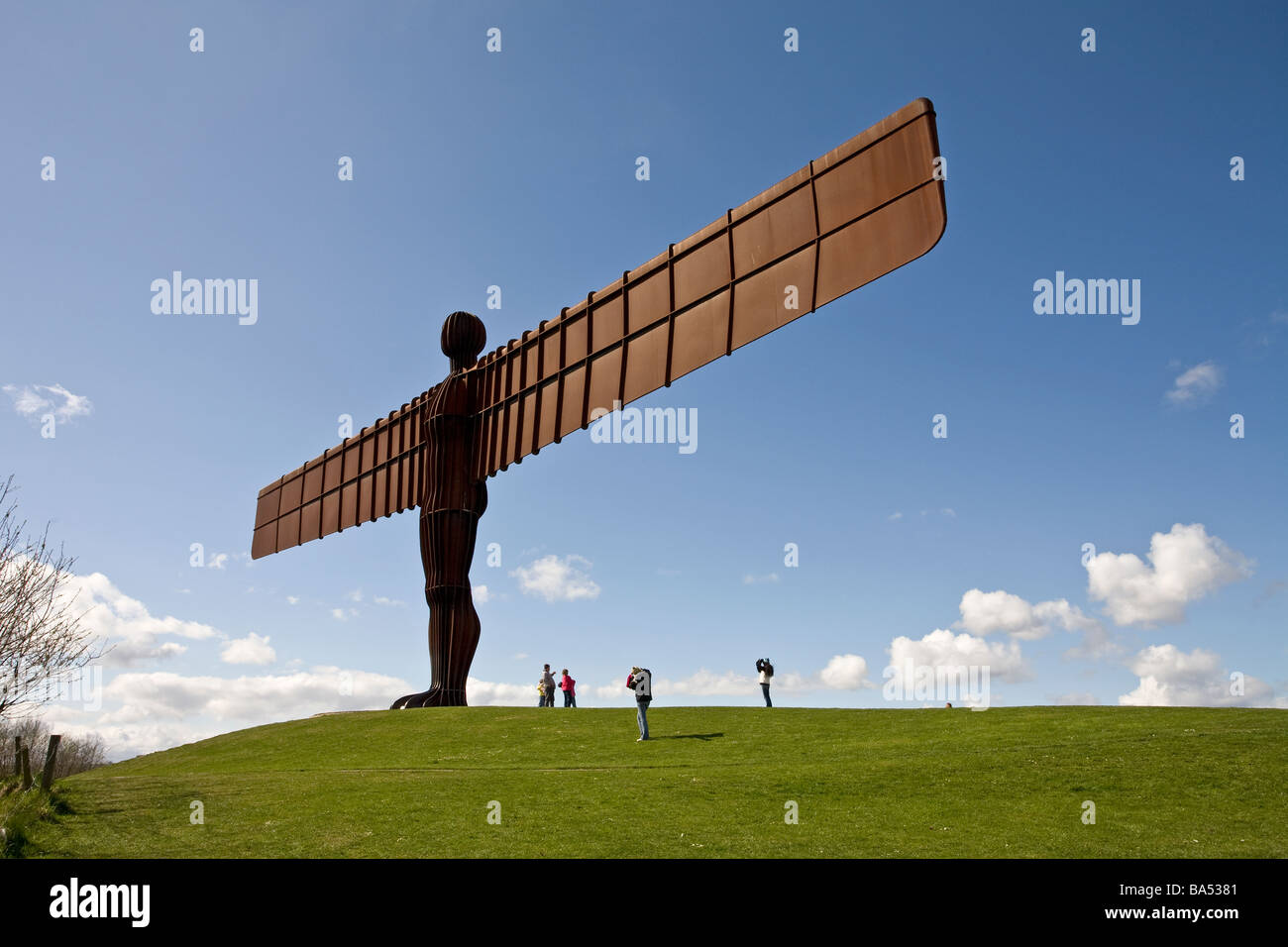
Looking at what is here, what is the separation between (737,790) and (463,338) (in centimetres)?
1502

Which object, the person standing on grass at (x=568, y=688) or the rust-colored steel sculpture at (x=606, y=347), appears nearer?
the rust-colored steel sculpture at (x=606, y=347)

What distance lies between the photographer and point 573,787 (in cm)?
1202

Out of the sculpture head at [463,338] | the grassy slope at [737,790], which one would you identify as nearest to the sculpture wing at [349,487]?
the sculpture head at [463,338]

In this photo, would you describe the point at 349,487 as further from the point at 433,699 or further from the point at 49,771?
the point at 49,771

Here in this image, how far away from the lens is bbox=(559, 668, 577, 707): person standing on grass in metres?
23.6

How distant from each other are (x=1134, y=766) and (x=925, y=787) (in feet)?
10.1

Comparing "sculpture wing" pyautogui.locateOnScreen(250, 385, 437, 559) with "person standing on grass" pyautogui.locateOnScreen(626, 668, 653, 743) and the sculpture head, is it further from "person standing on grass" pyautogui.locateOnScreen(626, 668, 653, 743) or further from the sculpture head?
"person standing on grass" pyautogui.locateOnScreen(626, 668, 653, 743)

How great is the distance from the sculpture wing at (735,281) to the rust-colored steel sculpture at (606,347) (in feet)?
0.08

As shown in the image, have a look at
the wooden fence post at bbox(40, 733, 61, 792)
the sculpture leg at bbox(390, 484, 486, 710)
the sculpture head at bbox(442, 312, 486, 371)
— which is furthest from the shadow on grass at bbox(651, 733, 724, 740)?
the sculpture head at bbox(442, 312, 486, 371)

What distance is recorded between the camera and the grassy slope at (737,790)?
373 inches

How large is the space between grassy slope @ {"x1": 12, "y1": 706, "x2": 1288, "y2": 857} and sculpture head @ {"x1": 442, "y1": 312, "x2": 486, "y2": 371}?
9582mm

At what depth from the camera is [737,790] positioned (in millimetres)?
11625

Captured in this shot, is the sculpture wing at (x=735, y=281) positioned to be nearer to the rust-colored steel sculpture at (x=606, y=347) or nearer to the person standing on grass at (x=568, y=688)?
the rust-colored steel sculpture at (x=606, y=347)
